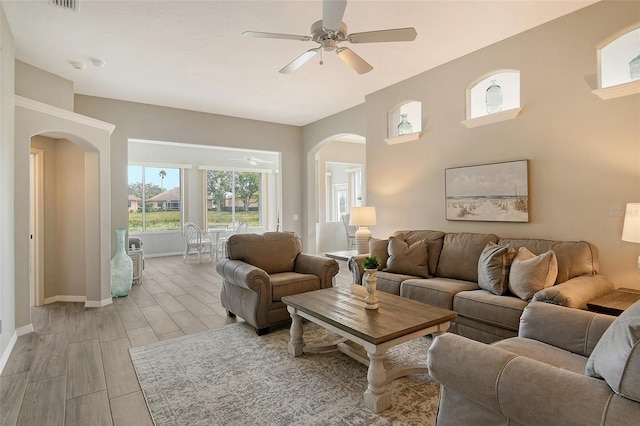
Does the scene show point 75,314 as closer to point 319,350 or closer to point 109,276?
point 109,276

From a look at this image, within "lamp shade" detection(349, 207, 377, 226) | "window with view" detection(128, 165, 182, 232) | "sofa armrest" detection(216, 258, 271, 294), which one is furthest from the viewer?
"window with view" detection(128, 165, 182, 232)

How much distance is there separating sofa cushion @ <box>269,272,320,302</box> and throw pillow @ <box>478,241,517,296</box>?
1725 millimetres

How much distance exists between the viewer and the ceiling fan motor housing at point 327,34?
2.49 meters

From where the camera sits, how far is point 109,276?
175 inches

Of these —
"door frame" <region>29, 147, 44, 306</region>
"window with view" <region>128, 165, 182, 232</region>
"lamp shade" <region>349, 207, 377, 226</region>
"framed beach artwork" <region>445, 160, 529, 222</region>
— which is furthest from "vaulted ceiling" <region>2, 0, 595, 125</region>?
"window with view" <region>128, 165, 182, 232</region>

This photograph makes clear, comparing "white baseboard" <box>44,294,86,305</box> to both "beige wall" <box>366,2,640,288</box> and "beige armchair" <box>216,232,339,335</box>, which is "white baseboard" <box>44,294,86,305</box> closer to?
"beige armchair" <box>216,232,339,335</box>

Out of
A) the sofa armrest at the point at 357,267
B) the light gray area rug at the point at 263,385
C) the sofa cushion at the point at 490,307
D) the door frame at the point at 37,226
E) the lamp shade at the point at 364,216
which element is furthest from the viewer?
the lamp shade at the point at 364,216

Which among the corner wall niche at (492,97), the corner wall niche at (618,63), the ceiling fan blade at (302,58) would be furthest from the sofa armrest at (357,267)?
the corner wall niche at (618,63)

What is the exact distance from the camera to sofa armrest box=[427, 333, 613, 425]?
3.78 ft

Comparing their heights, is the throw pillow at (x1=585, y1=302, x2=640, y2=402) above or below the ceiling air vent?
below

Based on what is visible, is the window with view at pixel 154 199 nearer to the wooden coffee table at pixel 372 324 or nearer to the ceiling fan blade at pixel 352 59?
the wooden coffee table at pixel 372 324

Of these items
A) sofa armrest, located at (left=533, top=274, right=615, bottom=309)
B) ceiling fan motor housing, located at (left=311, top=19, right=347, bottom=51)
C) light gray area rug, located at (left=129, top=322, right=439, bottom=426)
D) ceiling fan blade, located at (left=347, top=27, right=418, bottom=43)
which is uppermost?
ceiling fan motor housing, located at (left=311, top=19, right=347, bottom=51)

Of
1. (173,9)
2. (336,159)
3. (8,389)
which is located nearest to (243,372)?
(8,389)

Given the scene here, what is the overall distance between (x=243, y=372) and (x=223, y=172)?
27.1 feet
